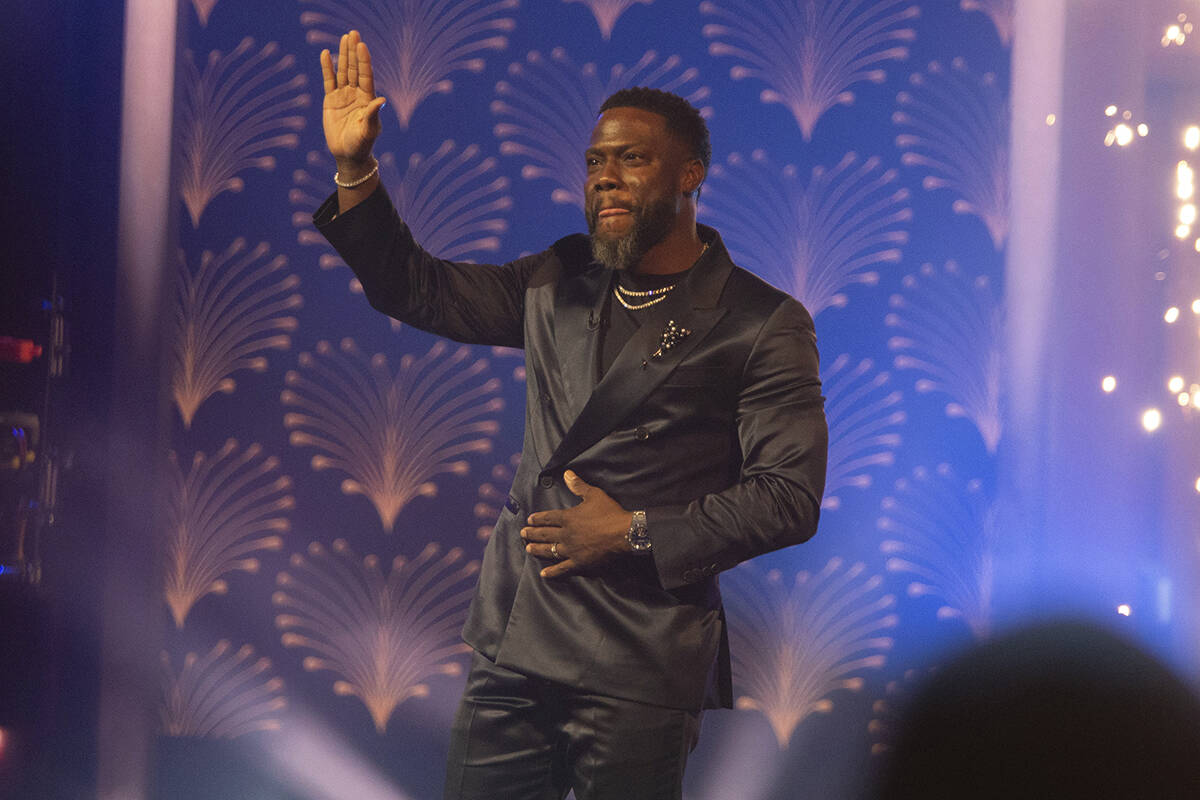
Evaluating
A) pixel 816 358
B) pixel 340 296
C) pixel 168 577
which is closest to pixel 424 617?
pixel 168 577

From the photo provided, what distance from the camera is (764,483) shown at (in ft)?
5.36

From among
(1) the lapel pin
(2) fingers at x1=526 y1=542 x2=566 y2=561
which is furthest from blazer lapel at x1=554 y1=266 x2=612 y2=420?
(2) fingers at x1=526 y1=542 x2=566 y2=561

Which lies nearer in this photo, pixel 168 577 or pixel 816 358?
pixel 816 358

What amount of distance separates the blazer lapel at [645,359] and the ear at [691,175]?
147mm

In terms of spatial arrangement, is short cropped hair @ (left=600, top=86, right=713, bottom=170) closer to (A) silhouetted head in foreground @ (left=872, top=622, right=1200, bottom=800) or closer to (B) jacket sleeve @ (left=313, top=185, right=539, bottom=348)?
(B) jacket sleeve @ (left=313, top=185, right=539, bottom=348)

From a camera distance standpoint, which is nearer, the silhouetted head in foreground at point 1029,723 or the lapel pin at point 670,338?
the lapel pin at point 670,338

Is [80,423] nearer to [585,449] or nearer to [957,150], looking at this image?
[585,449]

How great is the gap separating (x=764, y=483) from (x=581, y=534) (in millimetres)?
291

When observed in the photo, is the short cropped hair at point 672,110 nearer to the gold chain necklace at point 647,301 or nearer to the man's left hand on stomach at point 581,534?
the gold chain necklace at point 647,301

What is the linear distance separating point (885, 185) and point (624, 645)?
1577 millimetres

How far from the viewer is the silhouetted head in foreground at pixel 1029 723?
261cm

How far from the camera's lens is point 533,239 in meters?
2.69

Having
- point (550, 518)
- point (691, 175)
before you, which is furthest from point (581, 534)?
point (691, 175)

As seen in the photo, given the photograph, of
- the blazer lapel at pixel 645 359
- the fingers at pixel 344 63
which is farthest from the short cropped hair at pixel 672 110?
the fingers at pixel 344 63
